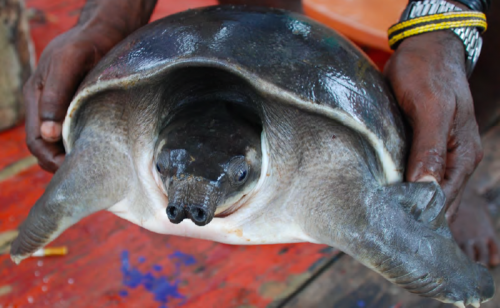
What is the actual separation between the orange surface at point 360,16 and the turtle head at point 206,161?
4.94ft

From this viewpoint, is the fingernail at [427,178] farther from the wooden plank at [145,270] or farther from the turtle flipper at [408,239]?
the wooden plank at [145,270]

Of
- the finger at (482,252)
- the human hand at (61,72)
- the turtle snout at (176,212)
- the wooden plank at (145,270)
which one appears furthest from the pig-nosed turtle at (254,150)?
the finger at (482,252)

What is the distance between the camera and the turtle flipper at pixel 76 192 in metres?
1.18

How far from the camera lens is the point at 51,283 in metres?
1.51

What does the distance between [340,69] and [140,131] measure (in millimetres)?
542

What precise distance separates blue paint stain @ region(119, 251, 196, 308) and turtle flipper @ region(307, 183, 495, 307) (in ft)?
2.17

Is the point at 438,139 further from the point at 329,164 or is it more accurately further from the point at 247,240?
the point at 247,240

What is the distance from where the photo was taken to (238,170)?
3.42 ft

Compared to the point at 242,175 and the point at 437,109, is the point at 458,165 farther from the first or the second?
the point at 242,175

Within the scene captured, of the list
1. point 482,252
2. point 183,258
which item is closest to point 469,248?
point 482,252

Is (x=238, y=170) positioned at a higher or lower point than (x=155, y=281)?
higher

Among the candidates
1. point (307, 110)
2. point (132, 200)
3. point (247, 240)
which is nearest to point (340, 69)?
point (307, 110)

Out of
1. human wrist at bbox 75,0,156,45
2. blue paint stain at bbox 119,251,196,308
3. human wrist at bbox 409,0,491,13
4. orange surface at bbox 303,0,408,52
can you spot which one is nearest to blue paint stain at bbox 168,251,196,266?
blue paint stain at bbox 119,251,196,308

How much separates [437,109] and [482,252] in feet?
3.06
